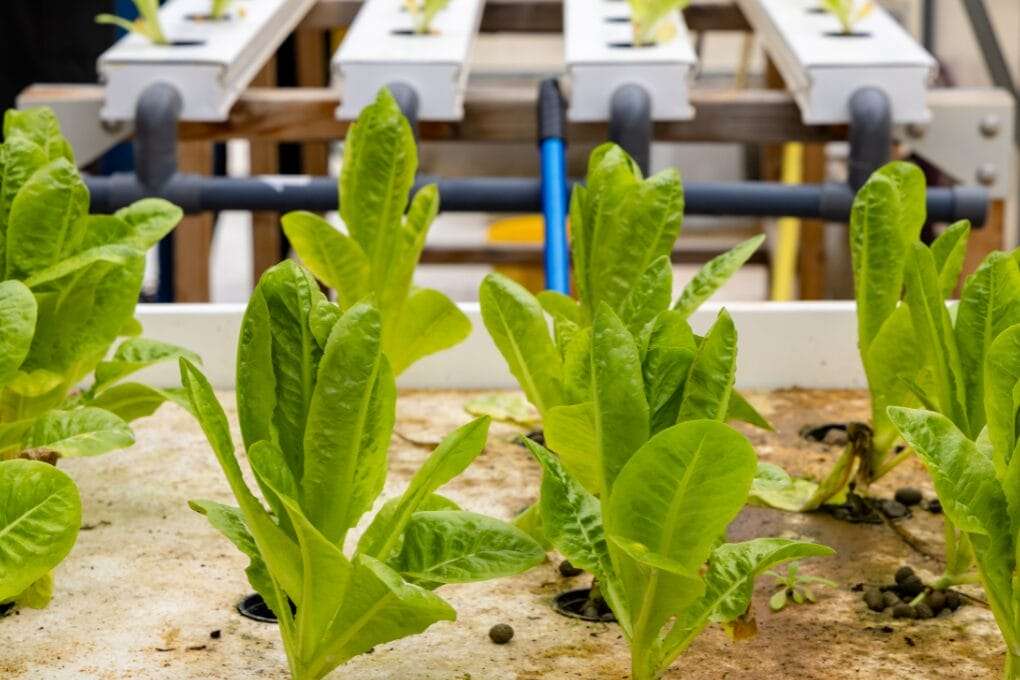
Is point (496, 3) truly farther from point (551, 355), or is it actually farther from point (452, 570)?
point (452, 570)

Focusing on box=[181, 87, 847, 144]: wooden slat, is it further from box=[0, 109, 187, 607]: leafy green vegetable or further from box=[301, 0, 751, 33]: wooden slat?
box=[0, 109, 187, 607]: leafy green vegetable

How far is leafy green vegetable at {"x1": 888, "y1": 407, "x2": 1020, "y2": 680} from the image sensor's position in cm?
66

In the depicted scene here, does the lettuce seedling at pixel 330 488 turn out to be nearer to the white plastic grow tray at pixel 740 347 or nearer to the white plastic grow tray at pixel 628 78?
the white plastic grow tray at pixel 740 347

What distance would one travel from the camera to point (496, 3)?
2207 mm

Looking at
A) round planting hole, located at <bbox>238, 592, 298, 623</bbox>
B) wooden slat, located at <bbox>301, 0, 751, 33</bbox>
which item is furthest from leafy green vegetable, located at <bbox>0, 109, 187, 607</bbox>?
wooden slat, located at <bbox>301, 0, 751, 33</bbox>

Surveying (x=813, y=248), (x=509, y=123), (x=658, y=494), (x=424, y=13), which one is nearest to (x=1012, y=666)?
(x=658, y=494)

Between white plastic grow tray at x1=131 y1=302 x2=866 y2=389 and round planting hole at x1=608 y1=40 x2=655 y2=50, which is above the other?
round planting hole at x1=608 y1=40 x2=655 y2=50

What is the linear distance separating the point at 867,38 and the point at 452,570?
1261 millimetres

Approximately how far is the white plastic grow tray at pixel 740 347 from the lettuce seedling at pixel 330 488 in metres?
0.50

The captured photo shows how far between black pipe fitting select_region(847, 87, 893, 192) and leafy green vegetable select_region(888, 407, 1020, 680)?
923 millimetres

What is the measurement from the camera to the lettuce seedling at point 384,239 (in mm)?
975

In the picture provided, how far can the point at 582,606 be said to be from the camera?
2.66ft

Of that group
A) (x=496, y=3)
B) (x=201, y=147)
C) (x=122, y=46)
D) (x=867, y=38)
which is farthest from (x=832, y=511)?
(x=201, y=147)

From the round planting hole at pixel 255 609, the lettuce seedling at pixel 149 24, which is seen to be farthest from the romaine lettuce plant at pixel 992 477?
the lettuce seedling at pixel 149 24
